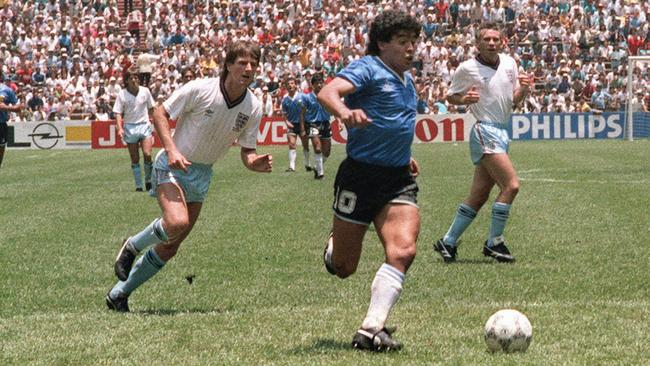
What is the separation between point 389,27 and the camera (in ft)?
24.8

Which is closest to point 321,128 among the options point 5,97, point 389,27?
point 5,97

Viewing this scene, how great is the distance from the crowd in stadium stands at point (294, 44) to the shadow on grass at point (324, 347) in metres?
36.1

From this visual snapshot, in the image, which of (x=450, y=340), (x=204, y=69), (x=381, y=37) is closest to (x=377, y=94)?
(x=381, y=37)

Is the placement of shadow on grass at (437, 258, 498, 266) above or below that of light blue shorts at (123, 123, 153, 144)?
above

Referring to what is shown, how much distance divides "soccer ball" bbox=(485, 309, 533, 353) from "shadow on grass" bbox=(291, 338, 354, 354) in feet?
2.76

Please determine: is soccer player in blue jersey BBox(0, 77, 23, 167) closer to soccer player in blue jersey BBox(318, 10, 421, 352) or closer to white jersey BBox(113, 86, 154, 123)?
white jersey BBox(113, 86, 154, 123)

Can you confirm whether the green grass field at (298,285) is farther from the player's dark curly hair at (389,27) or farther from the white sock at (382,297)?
the player's dark curly hair at (389,27)

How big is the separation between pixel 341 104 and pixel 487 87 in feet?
17.6

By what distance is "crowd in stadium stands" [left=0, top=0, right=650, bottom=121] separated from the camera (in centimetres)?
4528

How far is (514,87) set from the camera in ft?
40.0

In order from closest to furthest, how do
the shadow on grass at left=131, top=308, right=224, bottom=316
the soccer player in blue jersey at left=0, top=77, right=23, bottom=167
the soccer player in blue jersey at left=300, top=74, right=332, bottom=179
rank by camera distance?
the shadow on grass at left=131, top=308, right=224, bottom=316, the soccer player in blue jersey at left=0, top=77, right=23, bottom=167, the soccer player in blue jersey at left=300, top=74, right=332, bottom=179

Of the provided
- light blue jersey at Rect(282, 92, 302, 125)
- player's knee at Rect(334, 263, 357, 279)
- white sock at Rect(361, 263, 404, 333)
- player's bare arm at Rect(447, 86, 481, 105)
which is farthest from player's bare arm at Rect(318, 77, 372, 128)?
light blue jersey at Rect(282, 92, 302, 125)

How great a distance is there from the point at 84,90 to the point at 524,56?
682 inches

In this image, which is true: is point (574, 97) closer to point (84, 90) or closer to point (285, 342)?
point (84, 90)
